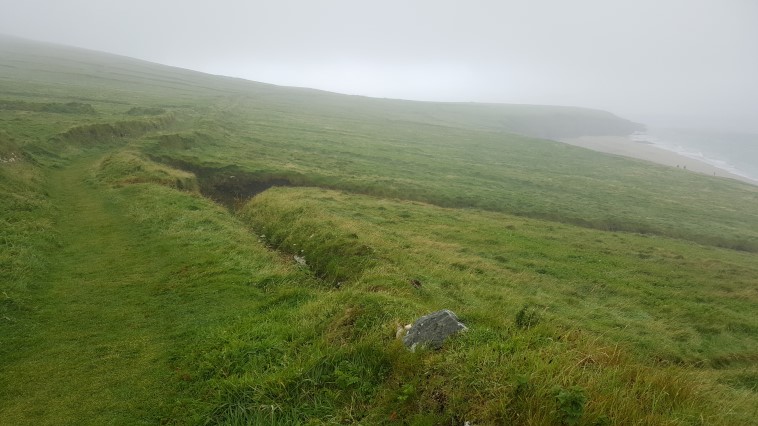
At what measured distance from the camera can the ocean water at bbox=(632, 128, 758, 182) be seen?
119m

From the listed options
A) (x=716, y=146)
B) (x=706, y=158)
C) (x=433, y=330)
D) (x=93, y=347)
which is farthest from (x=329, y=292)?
(x=716, y=146)

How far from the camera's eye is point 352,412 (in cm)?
829

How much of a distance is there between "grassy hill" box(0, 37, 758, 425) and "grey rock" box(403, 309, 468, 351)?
447 mm

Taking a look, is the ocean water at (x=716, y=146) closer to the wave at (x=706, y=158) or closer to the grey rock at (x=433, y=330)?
the wave at (x=706, y=158)

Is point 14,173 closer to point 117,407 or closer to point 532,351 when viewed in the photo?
point 117,407

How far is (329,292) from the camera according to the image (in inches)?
559

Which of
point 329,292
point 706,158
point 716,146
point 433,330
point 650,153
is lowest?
point 329,292

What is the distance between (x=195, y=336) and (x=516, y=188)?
52885 millimetres

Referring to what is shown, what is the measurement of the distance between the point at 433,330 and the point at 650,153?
141 meters

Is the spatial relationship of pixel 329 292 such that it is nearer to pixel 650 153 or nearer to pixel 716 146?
pixel 650 153

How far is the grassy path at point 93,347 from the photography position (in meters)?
8.87

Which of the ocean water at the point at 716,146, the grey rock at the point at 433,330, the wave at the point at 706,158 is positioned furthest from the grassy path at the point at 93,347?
the ocean water at the point at 716,146

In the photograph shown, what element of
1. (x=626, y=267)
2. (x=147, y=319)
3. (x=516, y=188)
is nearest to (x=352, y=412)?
(x=147, y=319)

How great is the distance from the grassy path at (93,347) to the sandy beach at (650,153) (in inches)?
4452
